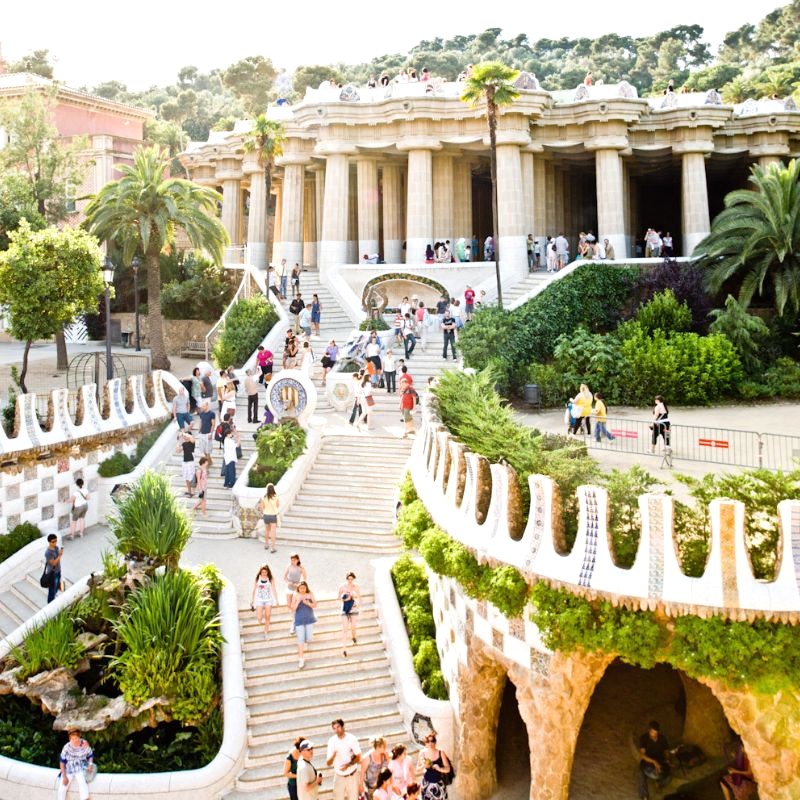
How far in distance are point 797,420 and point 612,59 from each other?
9444 cm

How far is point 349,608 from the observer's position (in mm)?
15875

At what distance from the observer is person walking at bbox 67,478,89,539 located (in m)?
21.3

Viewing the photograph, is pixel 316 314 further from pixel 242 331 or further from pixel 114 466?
pixel 114 466

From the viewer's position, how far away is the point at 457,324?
31.1 meters

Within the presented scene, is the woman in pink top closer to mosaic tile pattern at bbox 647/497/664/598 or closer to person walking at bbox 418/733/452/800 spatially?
person walking at bbox 418/733/452/800

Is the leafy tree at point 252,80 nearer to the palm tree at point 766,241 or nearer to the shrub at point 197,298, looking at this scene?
the shrub at point 197,298

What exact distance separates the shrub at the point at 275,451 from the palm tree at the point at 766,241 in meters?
16.7

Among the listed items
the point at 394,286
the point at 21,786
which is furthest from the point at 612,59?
the point at 21,786

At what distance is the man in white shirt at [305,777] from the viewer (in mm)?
12344

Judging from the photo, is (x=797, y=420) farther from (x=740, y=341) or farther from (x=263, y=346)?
(x=263, y=346)

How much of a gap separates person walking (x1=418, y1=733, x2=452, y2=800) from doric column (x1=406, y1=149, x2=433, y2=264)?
27.1m

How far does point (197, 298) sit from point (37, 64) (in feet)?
128

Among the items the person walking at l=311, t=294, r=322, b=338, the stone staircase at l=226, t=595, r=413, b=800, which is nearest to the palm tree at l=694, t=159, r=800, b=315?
the person walking at l=311, t=294, r=322, b=338

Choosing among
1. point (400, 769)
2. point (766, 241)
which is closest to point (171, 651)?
point (400, 769)
